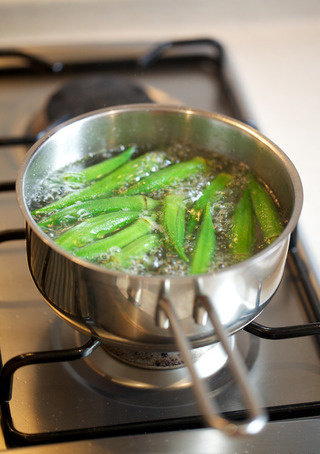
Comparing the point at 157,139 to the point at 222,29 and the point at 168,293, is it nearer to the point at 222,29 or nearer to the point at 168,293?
the point at 168,293

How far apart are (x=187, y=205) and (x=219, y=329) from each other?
26cm

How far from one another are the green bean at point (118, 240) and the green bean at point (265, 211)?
13cm

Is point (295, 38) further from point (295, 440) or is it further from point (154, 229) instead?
point (295, 440)

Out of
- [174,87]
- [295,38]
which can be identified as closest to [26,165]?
[174,87]

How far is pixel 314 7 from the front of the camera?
47.6 inches

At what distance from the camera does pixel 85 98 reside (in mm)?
945

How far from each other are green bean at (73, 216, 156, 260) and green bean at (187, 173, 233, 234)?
50mm

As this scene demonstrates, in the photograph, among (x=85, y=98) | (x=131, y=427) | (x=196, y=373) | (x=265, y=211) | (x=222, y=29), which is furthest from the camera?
(x=222, y=29)

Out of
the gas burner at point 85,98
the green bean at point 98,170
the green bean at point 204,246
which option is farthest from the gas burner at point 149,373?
the gas burner at point 85,98

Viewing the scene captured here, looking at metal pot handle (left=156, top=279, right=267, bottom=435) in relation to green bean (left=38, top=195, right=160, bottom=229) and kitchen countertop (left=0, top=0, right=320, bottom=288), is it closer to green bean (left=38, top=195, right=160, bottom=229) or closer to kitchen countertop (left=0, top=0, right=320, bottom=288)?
green bean (left=38, top=195, right=160, bottom=229)

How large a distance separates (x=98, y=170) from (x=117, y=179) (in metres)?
0.03

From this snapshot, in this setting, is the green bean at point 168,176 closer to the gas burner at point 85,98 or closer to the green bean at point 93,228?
the green bean at point 93,228

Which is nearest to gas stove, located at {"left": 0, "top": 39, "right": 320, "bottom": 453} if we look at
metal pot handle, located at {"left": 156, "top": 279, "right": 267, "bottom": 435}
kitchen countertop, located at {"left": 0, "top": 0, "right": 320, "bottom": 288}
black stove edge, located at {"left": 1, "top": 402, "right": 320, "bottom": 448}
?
black stove edge, located at {"left": 1, "top": 402, "right": 320, "bottom": 448}

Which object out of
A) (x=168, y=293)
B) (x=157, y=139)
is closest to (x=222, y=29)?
(x=157, y=139)
